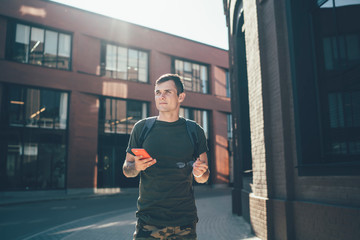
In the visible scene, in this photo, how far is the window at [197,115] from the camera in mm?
27125

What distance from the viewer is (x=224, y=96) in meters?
29.6

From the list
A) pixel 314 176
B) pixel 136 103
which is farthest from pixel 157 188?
pixel 136 103

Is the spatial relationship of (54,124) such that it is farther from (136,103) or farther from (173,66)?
(173,66)

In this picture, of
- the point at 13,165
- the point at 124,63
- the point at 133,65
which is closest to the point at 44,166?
the point at 13,165

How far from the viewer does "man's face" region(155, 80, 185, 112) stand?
272cm

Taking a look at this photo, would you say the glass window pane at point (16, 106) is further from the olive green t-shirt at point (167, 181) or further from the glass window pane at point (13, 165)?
the olive green t-shirt at point (167, 181)

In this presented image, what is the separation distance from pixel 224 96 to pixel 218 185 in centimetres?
824

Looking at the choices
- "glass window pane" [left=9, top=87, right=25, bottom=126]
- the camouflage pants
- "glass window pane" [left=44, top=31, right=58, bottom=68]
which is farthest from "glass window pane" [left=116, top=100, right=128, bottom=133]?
the camouflage pants

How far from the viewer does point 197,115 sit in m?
27.8

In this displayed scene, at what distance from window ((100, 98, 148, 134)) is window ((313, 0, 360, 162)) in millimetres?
18581

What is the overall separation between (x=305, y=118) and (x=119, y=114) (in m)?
18.9

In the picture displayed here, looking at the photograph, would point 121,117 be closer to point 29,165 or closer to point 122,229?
point 29,165

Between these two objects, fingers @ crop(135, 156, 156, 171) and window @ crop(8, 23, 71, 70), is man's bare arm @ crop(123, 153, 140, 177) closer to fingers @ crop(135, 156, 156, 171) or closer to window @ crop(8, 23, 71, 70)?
fingers @ crop(135, 156, 156, 171)

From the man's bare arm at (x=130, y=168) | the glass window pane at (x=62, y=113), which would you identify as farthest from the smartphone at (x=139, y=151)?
the glass window pane at (x=62, y=113)
